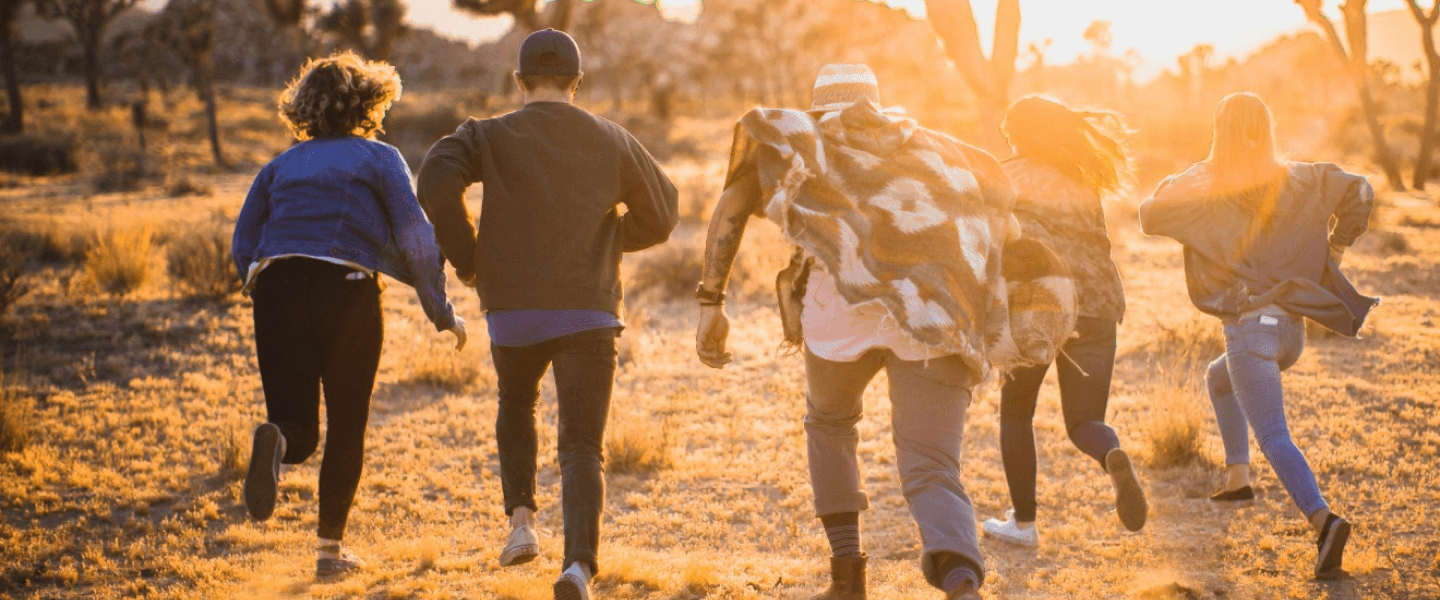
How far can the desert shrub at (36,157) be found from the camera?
22.7m

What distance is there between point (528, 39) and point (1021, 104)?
1.82 m

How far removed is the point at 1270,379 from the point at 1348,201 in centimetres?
75

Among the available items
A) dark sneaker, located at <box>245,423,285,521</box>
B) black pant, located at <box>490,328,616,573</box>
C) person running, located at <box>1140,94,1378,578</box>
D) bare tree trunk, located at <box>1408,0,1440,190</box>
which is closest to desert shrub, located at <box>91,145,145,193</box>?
dark sneaker, located at <box>245,423,285,521</box>

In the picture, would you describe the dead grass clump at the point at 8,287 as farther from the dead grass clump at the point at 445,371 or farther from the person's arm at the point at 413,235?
the person's arm at the point at 413,235

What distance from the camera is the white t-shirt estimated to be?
2.72 metres

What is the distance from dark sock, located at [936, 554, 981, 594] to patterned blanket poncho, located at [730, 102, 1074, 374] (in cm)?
52

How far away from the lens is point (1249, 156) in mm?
3863

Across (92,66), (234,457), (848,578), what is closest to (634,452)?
(234,457)

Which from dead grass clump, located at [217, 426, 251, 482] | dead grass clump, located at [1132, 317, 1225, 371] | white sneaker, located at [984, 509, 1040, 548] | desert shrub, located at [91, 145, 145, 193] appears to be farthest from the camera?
desert shrub, located at [91, 145, 145, 193]

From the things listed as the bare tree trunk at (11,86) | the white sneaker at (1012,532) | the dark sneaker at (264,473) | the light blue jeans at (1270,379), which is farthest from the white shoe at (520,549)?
the bare tree trunk at (11,86)

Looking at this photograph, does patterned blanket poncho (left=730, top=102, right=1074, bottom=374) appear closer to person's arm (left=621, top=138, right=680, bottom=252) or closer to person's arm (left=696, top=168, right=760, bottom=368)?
person's arm (left=696, top=168, right=760, bottom=368)

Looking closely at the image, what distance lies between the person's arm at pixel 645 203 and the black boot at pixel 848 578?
1182mm

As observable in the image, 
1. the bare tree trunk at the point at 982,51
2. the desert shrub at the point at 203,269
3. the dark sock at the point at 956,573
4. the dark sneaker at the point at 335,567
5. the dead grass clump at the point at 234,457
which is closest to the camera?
the dark sock at the point at 956,573

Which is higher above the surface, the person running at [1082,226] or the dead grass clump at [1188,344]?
the person running at [1082,226]
